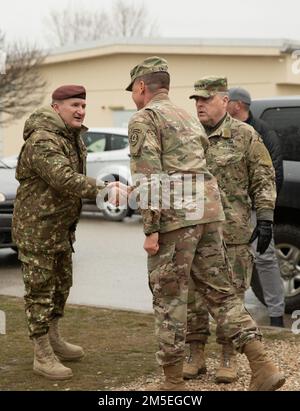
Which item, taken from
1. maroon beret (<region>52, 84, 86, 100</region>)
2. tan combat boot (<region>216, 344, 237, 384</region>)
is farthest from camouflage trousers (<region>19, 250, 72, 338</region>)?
tan combat boot (<region>216, 344, 237, 384</region>)

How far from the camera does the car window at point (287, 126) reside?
7.33 meters

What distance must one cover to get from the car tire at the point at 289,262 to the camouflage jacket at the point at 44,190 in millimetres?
2572

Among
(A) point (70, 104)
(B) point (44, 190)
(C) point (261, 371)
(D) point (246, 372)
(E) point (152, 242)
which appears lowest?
(D) point (246, 372)

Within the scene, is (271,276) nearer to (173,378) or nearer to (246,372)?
(246,372)

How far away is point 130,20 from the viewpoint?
57312 mm

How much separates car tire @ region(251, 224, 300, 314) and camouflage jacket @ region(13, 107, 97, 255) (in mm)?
2572

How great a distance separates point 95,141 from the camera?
1614 centimetres

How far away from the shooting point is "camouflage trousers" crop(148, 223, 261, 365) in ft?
15.2

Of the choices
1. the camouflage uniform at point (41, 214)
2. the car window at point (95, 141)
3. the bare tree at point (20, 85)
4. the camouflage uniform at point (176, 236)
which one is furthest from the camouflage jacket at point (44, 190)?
the bare tree at point (20, 85)

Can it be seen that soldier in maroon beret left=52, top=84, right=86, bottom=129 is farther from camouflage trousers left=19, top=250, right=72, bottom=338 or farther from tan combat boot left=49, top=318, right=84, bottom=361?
tan combat boot left=49, top=318, right=84, bottom=361

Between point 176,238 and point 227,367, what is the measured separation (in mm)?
1099

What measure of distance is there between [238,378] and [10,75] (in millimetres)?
19551

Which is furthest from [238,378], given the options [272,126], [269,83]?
[269,83]

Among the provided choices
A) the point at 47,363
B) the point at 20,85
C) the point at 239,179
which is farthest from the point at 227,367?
the point at 20,85
